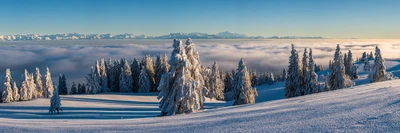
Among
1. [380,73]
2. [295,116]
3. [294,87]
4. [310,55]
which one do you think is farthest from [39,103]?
[380,73]

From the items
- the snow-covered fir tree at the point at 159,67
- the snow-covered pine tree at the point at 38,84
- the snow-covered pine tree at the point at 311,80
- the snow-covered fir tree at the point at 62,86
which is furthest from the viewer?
the snow-covered fir tree at the point at 62,86

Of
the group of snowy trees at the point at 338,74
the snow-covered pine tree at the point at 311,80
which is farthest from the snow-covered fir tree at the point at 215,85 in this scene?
the group of snowy trees at the point at 338,74

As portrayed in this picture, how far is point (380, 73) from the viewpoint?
44.7 meters

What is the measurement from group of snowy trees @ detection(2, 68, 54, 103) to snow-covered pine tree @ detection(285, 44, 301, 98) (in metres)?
55.7

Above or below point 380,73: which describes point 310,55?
above

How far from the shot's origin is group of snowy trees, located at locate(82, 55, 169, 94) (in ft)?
245

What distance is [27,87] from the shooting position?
6538 centimetres

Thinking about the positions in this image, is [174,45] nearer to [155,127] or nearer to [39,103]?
[155,127]

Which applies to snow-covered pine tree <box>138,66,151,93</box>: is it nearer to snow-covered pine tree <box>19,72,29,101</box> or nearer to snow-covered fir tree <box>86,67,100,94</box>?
snow-covered fir tree <box>86,67,100,94</box>

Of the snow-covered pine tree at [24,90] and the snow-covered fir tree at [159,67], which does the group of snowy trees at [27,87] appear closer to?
the snow-covered pine tree at [24,90]

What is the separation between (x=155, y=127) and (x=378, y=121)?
5.81m

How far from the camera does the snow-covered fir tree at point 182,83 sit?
2223cm

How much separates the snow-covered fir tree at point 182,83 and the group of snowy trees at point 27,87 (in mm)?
54121

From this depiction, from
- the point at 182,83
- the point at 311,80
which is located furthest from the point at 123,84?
the point at 182,83
